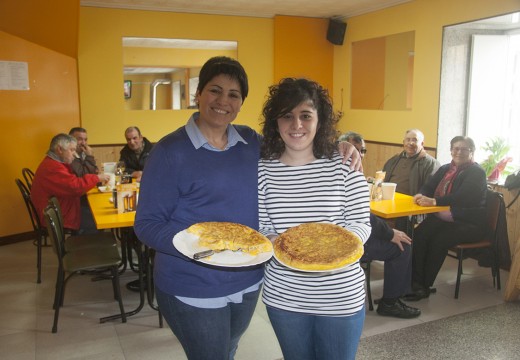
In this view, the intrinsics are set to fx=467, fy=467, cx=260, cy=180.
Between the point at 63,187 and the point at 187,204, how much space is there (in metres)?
2.71

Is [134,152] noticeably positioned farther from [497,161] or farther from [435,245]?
[497,161]

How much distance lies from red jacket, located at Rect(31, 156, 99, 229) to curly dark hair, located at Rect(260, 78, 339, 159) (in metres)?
2.56

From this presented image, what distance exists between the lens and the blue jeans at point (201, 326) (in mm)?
1465

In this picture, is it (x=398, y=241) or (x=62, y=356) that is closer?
(x=62, y=356)

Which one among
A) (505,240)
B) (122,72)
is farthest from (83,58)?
(505,240)

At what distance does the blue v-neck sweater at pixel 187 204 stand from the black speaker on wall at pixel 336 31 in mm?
5731

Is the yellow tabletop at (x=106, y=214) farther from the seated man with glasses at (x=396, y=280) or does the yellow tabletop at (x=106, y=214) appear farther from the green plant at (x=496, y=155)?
the green plant at (x=496, y=155)

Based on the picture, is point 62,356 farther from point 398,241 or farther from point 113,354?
point 398,241

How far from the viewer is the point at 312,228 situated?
4.73ft

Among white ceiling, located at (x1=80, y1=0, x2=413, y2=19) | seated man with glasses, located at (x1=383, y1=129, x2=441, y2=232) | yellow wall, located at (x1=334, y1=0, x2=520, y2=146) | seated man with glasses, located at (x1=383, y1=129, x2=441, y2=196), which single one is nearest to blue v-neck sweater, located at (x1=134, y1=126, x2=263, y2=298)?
seated man with glasses, located at (x1=383, y1=129, x2=441, y2=232)

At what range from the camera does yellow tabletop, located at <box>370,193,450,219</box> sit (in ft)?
11.0

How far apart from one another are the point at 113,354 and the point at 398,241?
1892mm

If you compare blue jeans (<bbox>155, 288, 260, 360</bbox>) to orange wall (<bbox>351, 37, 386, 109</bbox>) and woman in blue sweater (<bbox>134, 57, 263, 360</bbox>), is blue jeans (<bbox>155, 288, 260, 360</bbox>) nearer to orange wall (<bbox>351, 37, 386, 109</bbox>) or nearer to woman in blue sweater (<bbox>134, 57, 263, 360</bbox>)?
woman in blue sweater (<bbox>134, 57, 263, 360</bbox>)

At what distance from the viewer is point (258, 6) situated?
6086 millimetres
